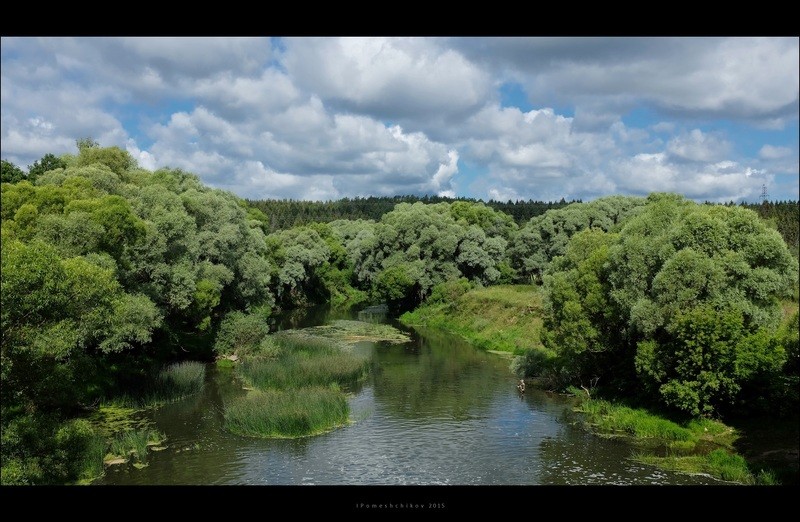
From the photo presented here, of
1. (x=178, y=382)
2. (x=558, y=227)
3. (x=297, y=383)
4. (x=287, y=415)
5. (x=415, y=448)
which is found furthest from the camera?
(x=558, y=227)

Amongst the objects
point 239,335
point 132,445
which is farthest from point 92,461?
point 239,335

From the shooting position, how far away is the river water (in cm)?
1602

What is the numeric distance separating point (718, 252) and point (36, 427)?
1913 cm

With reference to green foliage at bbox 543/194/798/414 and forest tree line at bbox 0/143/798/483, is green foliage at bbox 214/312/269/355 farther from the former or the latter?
green foliage at bbox 543/194/798/414

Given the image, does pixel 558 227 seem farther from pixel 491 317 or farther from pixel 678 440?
pixel 678 440

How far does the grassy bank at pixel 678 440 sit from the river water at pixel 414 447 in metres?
0.59

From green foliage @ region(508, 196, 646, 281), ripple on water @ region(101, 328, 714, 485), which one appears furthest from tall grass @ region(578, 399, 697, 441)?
green foliage @ region(508, 196, 646, 281)

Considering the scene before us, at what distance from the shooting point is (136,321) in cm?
2092

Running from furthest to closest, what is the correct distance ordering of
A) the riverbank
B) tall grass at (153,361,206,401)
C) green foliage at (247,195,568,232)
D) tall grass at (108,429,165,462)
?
1. green foliage at (247,195,568,232)
2. tall grass at (153,361,206,401)
3. tall grass at (108,429,165,462)
4. the riverbank

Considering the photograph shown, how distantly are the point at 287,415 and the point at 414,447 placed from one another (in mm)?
4589

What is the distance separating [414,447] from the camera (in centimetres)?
1825

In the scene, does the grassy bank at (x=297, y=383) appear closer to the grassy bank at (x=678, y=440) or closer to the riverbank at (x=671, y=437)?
the riverbank at (x=671, y=437)

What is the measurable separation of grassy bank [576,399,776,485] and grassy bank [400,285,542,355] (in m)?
13.1
